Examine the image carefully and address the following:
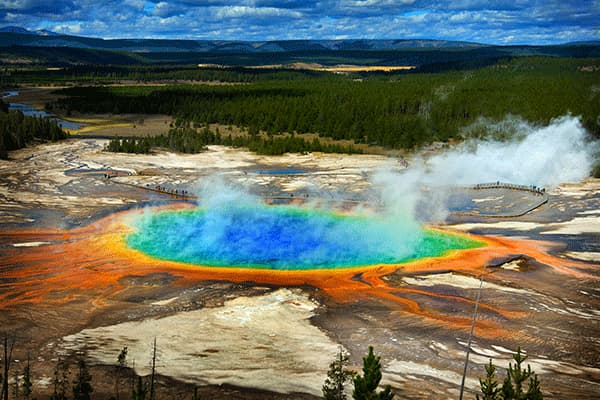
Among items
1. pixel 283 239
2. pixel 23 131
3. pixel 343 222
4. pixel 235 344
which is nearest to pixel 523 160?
pixel 343 222

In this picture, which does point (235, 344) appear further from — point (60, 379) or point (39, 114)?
point (39, 114)

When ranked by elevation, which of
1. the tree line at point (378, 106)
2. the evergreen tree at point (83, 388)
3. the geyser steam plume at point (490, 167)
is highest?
the tree line at point (378, 106)

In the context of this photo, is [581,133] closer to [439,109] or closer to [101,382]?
[439,109]

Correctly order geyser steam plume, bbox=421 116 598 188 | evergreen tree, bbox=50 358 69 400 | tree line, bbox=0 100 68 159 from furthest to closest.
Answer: tree line, bbox=0 100 68 159 < geyser steam plume, bbox=421 116 598 188 < evergreen tree, bbox=50 358 69 400

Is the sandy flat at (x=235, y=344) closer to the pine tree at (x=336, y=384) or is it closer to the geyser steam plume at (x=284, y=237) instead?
the pine tree at (x=336, y=384)

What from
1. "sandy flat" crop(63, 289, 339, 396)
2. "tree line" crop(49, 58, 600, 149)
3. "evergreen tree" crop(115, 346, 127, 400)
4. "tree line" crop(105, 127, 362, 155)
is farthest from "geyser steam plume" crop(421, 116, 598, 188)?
"evergreen tree" crop(115, 346, 127, 400)

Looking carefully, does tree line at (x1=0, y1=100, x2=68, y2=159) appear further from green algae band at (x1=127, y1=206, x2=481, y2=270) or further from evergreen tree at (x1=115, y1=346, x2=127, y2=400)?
evergreen tree at (x1=115, y1=346, x2=127, y2=400)

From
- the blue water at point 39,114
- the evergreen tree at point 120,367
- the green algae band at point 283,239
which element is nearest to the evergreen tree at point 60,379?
the evergreen tree at point 120,367
